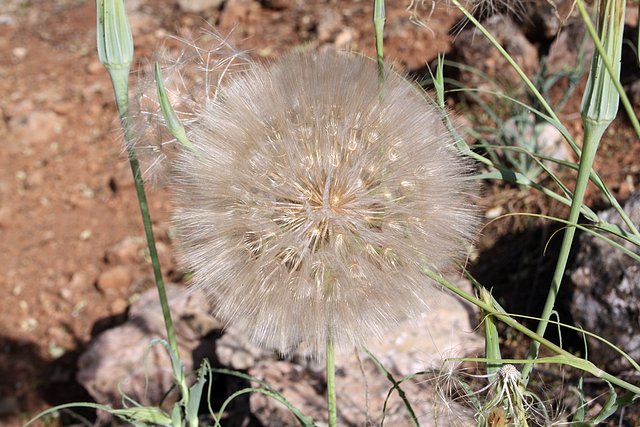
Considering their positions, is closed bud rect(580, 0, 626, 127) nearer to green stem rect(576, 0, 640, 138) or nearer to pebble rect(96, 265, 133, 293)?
green stem rect(576, 0, 640, 138)

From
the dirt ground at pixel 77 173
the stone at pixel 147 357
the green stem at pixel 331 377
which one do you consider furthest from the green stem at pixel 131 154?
the dirt ground at pixel 77 173

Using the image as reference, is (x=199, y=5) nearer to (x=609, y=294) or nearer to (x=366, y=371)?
(x=366, y=371)

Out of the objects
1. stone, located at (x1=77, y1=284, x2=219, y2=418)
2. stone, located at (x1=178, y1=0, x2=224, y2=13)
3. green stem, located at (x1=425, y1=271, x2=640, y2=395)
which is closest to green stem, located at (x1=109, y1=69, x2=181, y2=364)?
green stem, located at (x1=425, y1=271, x2=640, y2=395)

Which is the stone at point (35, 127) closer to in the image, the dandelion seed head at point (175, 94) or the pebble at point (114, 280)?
the pebble at point (114, 280)

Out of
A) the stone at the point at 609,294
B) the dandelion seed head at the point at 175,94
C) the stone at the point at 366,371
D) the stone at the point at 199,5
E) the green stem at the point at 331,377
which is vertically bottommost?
the stone at the point at 366,371

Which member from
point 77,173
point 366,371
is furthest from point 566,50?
point 77,173
